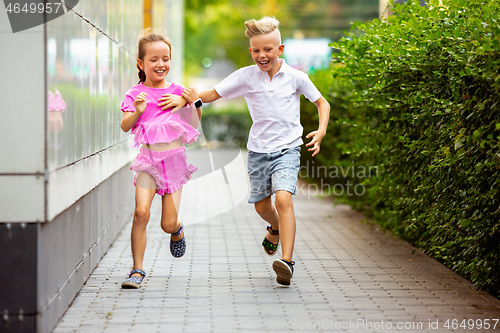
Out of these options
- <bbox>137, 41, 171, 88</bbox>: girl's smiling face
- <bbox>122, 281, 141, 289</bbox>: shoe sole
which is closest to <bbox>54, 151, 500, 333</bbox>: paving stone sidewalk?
<bbox>122, 281, 141, 289</bbox>: shoe sole

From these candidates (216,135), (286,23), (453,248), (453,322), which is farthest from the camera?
(286,23)

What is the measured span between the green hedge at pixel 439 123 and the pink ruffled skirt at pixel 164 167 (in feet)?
5.88

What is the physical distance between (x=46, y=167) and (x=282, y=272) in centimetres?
207

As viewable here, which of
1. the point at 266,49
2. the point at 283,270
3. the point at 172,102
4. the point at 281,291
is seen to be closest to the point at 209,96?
the point at 172,102

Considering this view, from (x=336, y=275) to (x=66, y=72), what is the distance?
276cm

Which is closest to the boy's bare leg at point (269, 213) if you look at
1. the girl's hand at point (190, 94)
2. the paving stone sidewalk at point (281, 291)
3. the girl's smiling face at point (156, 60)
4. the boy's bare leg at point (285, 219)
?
the paving stone sidewalk at point (281, 291)

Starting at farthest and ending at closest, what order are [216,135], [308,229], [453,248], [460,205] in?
1. [216,135]
2. [308,229]
3. [453,248]
4. [460,205]

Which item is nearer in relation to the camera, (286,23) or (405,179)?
(405,179)

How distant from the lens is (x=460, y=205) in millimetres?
5562

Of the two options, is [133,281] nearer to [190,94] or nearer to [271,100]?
[190,94]

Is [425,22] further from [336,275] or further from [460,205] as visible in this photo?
[336,275]

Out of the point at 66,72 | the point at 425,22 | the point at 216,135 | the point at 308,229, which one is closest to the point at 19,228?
the point at 66,72

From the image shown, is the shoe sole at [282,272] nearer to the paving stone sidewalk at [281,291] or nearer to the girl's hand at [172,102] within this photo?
the paving stone sidewalk at [281,291]

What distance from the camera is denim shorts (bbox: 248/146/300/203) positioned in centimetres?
598
